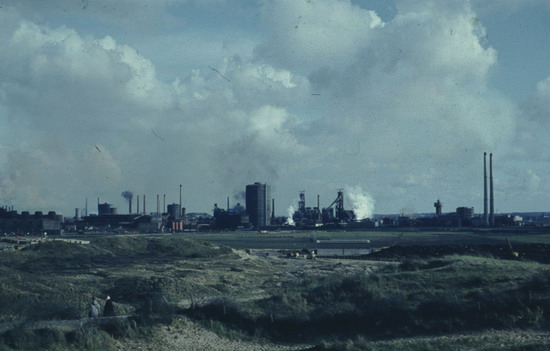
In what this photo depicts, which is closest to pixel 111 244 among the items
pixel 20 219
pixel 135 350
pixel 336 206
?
pixel 135 350

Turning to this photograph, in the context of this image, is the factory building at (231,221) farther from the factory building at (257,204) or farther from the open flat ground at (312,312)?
the open flat ground at (312,312)

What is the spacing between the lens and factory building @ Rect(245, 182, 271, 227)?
16675cm

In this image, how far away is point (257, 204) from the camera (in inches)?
6575

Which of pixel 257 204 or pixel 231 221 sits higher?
pixel 257 204

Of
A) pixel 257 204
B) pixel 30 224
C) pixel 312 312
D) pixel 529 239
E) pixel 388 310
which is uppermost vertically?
pixel 257 204

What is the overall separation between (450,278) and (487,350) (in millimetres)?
12964

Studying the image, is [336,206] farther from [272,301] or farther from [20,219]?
[272,301]

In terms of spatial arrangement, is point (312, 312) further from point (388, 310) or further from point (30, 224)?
point (30, 224)

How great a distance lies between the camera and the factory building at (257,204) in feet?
547

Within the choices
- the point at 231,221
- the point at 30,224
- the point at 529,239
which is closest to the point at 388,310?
the point at 529,239

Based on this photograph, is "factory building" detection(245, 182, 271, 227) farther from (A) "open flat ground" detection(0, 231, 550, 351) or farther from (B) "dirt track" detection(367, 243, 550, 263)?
(A) "open flat ground" detection(0, 231, 550, 351)

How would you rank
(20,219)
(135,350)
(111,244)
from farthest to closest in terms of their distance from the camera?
(20,219)
(111,244)
(135,350)

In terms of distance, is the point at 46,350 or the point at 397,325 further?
the point at 397,325

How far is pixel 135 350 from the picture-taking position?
22844 millimetres
